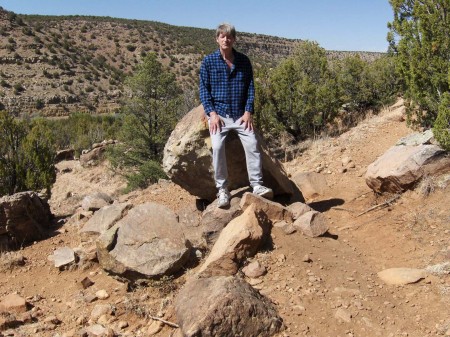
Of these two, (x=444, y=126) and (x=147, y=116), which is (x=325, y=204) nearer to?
(x=444, y=126)

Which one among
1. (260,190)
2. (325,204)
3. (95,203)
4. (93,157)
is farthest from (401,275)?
(93,157)

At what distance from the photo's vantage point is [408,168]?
5.75m

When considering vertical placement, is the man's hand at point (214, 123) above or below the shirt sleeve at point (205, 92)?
below

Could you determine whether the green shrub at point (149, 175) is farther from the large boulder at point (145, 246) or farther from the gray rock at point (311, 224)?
the gray rock at point (311, 224)

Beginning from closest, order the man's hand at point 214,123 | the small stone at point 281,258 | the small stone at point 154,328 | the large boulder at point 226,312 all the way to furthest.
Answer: the large boulder at point 226,312 < the small stone at point 154,328 < the small stone at point 281,258 < the man's hand at point 214,123

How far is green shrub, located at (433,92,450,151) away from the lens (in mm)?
5527

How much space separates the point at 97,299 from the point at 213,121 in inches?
89.5

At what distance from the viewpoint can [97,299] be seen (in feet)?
14.7

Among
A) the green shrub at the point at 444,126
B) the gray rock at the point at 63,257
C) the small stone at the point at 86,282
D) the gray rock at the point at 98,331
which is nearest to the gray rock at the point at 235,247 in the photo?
the gray rock at the point at 98,331

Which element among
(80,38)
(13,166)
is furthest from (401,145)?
(80,38)

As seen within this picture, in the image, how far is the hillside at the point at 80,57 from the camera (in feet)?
120

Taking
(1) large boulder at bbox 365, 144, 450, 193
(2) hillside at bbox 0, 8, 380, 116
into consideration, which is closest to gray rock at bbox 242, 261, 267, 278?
(1) large boulder at bbox 365, 144, 450, 193

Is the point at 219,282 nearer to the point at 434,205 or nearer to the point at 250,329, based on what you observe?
the point at 250,329

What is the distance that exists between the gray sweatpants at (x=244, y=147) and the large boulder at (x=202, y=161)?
11.0 inches
